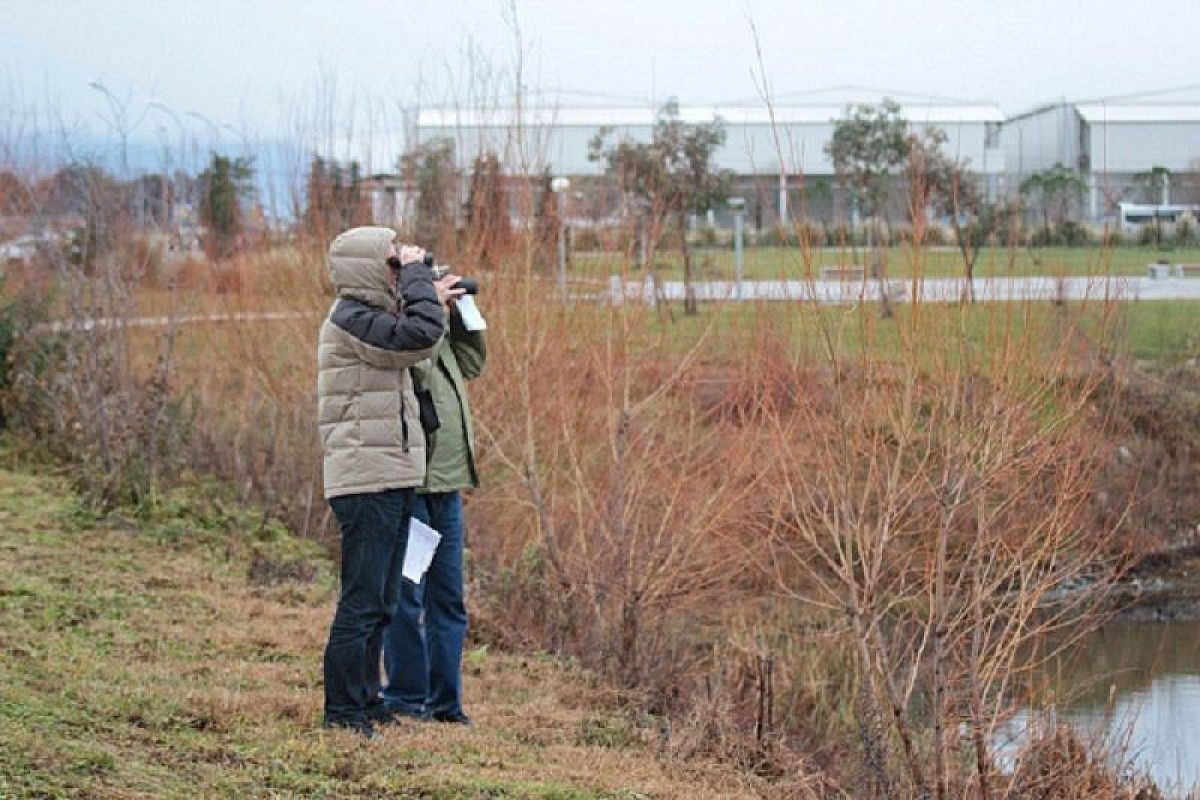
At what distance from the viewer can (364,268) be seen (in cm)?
609

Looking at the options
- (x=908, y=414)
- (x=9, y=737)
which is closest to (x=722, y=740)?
(x=908, y=414)

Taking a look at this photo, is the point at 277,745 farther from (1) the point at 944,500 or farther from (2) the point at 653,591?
(2) the point at 653,591

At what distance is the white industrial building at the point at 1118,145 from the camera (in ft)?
74.9

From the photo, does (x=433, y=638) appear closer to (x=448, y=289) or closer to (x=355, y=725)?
(x=355, y=725)

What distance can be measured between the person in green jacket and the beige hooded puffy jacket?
1.42ft

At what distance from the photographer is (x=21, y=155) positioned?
52.9 feet

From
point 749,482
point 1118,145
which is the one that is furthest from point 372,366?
point 1118,145

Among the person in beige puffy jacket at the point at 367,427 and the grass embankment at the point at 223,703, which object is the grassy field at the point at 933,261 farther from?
the grass embankment at the point at 223,703

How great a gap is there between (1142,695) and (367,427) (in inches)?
306

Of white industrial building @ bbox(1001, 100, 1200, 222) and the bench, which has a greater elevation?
white industrial building @ bbox(1001, 100, 1200, 222)

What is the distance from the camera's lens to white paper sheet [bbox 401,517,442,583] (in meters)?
6.35

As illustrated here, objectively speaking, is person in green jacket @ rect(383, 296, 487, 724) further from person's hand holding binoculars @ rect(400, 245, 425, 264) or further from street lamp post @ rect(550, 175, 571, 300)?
street lamp post @ rect(550, 175, 571, 300)

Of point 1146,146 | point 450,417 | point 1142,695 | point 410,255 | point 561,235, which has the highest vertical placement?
point 1146,146

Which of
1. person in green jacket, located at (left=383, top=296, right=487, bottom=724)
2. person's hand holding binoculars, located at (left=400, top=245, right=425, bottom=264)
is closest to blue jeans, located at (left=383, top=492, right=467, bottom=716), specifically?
person in green jacket, located at (left=383, top=296, right=487, bottom=724)
